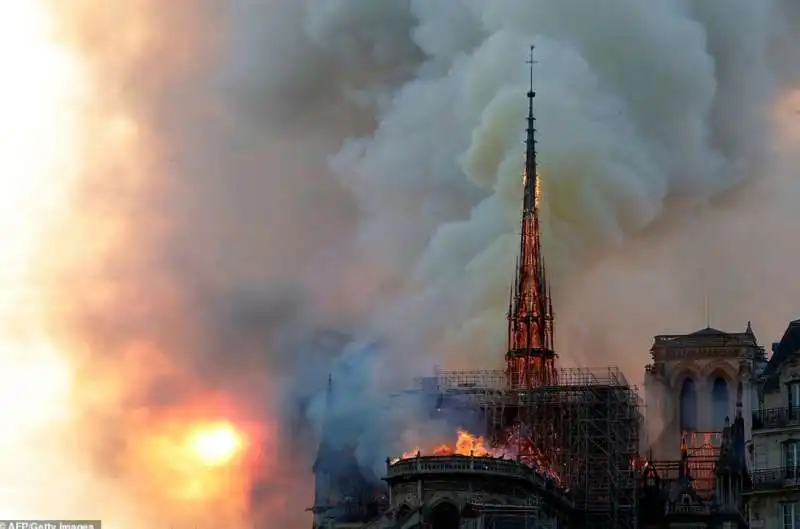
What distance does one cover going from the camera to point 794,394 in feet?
309

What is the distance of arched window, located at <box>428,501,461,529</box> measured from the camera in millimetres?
109312

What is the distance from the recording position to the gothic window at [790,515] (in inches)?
3610

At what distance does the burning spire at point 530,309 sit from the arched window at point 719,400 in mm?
15967

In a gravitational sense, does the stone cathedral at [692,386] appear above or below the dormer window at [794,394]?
above

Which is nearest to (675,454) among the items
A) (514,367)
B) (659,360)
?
(659,360)

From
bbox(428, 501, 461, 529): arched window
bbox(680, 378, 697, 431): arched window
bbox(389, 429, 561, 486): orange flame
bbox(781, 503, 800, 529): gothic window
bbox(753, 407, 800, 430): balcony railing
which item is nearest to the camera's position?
bbox(781, 503, 800, 529): gothic window

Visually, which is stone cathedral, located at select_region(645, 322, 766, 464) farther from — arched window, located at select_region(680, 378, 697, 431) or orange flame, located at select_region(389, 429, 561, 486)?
orange flame, located at select_region(389, 429, 561, 486)

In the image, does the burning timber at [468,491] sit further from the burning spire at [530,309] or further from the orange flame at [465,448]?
the burning spire at [530,309]

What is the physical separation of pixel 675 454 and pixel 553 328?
1532 cm

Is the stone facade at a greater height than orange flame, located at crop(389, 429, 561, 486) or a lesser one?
lesser

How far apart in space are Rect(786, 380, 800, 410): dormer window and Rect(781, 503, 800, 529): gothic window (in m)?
5.24

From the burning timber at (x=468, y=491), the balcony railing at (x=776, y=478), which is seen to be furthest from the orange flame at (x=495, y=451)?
the balcony railing at (x=776, y=478)

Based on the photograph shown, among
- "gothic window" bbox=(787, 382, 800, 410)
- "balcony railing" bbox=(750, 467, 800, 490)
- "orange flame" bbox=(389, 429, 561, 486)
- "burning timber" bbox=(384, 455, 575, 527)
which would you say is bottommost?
"balcony railing" bbox=(750, 467, 800, 490)

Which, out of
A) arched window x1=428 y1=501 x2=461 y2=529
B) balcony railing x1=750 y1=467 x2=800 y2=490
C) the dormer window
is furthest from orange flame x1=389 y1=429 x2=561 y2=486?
the dormer window
